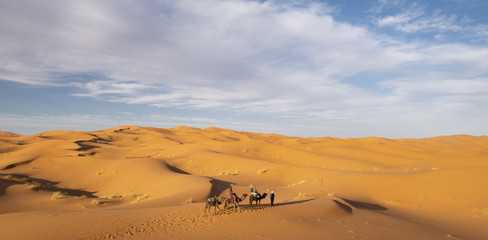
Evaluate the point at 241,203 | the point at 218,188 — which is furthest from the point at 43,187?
the point at 241,203

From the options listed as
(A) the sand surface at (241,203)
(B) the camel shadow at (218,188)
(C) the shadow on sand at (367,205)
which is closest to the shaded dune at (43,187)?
(A) the sand surface at (241,203)

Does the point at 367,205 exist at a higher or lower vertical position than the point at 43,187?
higher

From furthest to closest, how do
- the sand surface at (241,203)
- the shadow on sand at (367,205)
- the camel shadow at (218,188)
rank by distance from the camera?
1. the camel shadow at (218,188)
2. the shadow on sand at (367,205)
3. the sand surface at (241,203)

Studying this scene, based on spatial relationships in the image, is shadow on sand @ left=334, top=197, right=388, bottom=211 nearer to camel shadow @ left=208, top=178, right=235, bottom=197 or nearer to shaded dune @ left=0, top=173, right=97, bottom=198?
camel shadow @ left=208, top=178, right=235, bottom=197

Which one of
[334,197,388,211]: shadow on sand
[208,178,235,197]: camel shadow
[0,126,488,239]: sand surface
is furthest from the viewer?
[208,178,235,197]: camel shadow

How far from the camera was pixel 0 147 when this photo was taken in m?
38.3

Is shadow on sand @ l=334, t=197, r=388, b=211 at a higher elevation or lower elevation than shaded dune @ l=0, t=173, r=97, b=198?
higher

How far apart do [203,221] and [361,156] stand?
1131 inches

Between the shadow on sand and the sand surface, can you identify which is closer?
the sand surface

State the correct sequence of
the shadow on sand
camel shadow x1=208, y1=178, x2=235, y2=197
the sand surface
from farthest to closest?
camel shadow x1=208, y1=178, x2=235, y2=197 < the shadow on sand < the sand surface

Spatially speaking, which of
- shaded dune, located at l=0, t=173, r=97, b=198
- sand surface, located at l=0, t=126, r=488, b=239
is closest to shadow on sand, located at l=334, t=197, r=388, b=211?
sand surface, located at l=0, t=126, r=488, b=239

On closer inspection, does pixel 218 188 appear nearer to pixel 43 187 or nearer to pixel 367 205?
pixel 367 205

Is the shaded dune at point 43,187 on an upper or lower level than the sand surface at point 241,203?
lower

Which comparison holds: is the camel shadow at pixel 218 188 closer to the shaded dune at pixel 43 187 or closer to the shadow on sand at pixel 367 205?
the shadow on sand at pixel 367 205
